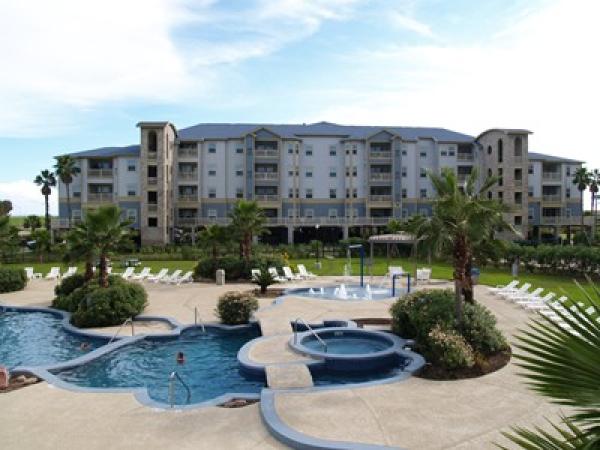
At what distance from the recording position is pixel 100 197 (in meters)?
59.1

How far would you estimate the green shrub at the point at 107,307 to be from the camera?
63.3ft

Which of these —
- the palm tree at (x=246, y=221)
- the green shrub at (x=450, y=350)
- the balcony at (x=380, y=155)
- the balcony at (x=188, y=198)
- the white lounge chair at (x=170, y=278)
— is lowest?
the white lounge chair at (x=170, y=278)

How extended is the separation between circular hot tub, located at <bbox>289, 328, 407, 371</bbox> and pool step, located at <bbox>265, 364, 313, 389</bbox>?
4.88 ft

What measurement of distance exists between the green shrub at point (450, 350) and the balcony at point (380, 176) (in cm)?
4970

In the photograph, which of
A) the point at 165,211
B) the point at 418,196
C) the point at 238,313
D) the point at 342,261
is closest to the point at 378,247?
the point at 342,261

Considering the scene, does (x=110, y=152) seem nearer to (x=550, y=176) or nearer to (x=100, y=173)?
(x=100, y=173)

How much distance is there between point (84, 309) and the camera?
19766mm

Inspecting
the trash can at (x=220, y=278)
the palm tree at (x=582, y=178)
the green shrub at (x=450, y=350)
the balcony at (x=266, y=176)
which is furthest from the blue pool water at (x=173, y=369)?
the palm tree at (x=582, y=178)

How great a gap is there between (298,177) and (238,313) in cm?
4320

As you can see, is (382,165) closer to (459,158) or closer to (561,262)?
(459,158)

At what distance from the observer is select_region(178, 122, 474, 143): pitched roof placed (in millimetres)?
61625

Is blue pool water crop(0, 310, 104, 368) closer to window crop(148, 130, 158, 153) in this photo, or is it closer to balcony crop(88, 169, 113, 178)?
window crop(148, 130, 158, 153)

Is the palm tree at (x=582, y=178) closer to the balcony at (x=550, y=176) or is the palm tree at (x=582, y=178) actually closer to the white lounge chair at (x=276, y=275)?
the balcony at (x=550, y=176)

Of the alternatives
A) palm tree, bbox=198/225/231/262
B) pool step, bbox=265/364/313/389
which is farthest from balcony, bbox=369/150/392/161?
pool step, bbox=265/364/313/389
